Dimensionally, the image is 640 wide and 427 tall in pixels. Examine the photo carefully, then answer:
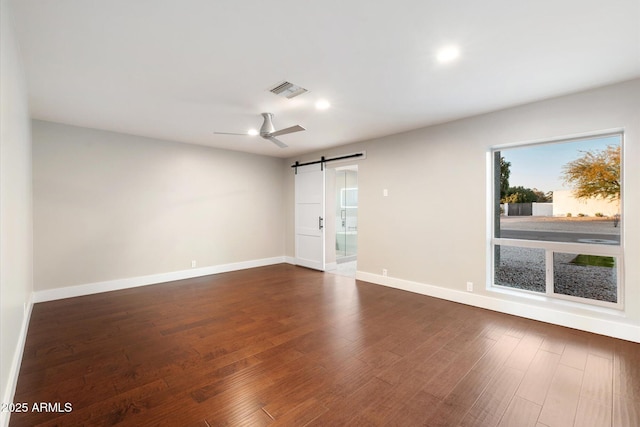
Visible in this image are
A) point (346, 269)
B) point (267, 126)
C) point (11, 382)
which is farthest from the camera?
point (346, 269)

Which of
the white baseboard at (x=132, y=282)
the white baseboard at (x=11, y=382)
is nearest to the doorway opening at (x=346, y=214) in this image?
the white baseboard at (x=132, y=282)

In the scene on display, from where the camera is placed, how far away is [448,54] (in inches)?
93.7

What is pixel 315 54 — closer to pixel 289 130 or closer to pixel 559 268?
pixel 289 130

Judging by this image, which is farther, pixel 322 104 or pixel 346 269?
pixel 346 269

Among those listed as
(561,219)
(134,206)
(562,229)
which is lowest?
(562,229)

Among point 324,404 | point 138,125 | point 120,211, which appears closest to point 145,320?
point 120,211

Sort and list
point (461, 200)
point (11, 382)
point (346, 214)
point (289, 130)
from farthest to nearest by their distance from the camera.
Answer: point (346, 214) < point (461, 200) < point (289, 130) < point (11, 382)

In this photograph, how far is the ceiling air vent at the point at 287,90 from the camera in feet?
9.71

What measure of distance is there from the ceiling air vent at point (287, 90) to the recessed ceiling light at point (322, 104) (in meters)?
0.33

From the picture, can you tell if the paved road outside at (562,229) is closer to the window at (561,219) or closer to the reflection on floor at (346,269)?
the window at (561,219)

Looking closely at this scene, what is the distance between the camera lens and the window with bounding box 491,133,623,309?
3135 millimetres

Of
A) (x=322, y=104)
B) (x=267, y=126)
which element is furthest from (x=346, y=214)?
(x=322, y=104)

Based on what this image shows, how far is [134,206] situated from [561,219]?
6.40 metres

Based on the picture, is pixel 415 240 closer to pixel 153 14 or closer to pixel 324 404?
pixel 324 404
